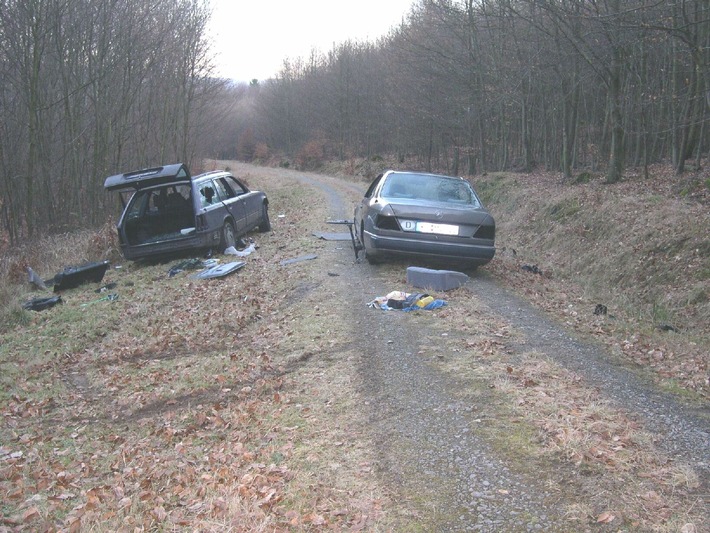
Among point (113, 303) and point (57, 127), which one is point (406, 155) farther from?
point (113, 303)

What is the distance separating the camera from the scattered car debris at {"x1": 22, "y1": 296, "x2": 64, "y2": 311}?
1067 cm

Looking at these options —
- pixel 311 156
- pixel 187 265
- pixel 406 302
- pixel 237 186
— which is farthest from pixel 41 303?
pixel 311 156

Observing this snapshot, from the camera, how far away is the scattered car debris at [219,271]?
437 inches

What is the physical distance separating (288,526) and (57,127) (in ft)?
65.7

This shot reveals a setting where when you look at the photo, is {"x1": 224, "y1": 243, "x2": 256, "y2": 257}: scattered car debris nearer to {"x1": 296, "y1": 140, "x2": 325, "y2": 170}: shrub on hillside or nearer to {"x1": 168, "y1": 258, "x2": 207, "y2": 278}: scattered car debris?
{"x1": 168, "y1": 258, "x2": 207, "y2": 278}: scattered car debris

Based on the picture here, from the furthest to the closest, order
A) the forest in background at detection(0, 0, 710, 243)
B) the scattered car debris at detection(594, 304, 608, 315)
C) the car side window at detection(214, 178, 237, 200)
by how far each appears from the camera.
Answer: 1. the forest in background at detection(0, 0, 710, 243)
2. the car side window at detection(214, 178, 237, 200)
3. the scattered car debris at detection(594, 304, 608, 315)

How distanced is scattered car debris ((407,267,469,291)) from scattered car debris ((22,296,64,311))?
6758 millimetres

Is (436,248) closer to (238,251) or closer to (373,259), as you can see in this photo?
(373,259)

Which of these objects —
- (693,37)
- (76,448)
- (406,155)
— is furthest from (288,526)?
(406,155)

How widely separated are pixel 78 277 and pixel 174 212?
247cm

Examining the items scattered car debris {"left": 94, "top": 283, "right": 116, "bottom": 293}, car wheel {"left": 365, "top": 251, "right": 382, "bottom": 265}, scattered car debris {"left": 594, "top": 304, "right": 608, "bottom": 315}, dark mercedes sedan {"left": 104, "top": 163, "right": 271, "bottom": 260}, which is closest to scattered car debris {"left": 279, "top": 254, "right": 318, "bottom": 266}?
car wheel {"left": 365, "top": 251, "right": 382, "bottom": 265}

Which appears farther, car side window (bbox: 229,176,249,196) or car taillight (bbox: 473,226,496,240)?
car side window (bbox: 229,176,249,196)

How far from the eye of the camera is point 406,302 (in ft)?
24.3

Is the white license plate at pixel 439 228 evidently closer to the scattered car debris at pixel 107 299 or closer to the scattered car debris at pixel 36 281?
the scattered car debris at pixel 107 299
